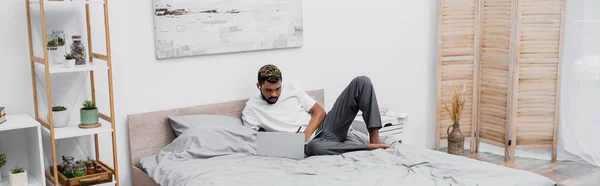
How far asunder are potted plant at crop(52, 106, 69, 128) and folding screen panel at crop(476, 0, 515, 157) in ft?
9.86

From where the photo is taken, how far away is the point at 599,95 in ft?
14.6

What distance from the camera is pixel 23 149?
10.5 feet

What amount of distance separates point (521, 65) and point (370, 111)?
150 cm

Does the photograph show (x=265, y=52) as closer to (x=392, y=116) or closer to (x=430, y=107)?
(x=392, y=116)

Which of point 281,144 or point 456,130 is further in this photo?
point 456,130

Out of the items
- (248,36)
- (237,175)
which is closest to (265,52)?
(248,36)

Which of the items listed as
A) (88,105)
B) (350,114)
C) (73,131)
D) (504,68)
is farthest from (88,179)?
(504,68)

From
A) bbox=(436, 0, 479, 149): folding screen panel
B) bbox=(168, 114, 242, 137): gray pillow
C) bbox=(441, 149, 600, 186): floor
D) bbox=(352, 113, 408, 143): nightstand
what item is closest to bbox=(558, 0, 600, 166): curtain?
bbox=(441, 149, 600, 186): floor

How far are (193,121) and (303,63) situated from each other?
987 millimetres

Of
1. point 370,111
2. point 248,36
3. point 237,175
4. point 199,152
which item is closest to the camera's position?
point 237,175

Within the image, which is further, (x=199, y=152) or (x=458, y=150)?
(x=458, y=150)

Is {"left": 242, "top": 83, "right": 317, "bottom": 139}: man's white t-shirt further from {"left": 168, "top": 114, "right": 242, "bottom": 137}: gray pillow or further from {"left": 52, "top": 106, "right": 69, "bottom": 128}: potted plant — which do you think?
{"left": 52, "top": 106, "right": 69, "bottom": 128}: potted plant

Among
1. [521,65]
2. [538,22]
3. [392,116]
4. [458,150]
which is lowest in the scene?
[458,150]

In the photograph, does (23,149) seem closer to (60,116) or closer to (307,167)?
(60,116)
